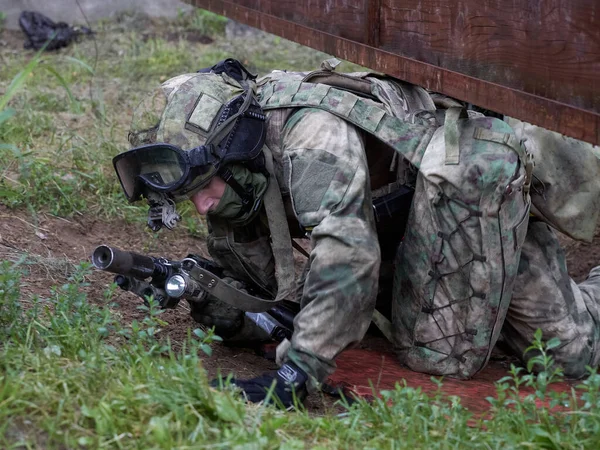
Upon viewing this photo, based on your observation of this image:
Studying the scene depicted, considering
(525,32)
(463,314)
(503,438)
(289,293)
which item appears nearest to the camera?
(503,438)

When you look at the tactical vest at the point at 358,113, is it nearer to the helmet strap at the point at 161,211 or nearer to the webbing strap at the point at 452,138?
the webbing strap at the point at 452,138

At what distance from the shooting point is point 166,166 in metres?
3.43

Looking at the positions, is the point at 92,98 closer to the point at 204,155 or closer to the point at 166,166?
the point at 166,166

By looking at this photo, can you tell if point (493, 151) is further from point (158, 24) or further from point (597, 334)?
point (158, 24)

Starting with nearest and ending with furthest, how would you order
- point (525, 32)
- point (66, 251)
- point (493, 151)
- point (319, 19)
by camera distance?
point (525, 32)
point (493, 151)
point (319, 19)
point (66, 251)

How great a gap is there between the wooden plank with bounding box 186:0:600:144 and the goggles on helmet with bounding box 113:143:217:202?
0.88 m

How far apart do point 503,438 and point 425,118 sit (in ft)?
4.91

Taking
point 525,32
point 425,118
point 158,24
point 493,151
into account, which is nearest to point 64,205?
point 425,118

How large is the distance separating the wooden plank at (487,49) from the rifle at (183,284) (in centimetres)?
112

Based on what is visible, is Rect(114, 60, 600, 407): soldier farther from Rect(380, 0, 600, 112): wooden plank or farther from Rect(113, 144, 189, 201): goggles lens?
Rect(380, 0, 600, 112): wooden plank

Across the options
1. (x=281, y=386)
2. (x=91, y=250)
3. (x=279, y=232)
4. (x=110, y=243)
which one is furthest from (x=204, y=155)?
(x=110, y=243)

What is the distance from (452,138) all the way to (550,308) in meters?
1.02

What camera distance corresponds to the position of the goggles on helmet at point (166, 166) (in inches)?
132

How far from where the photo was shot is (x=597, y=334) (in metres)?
4.05
